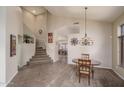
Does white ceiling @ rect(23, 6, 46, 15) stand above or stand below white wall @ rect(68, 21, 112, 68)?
above

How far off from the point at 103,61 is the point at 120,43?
206cm

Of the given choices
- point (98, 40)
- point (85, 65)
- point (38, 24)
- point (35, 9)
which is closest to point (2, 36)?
point (85, 65)

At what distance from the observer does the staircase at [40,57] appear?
8543 millimetres

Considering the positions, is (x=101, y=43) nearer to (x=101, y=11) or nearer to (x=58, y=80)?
(x=101, y=11)

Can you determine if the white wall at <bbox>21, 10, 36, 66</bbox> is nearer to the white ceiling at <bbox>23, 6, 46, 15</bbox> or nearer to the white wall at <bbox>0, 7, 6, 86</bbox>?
the white ceiling at <bbox>23, 6, 46, 15</bbox>

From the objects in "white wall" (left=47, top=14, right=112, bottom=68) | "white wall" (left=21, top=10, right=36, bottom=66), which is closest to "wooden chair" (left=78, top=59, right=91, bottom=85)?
"white wall" (left=47, top=14, right=112, bottom=68)

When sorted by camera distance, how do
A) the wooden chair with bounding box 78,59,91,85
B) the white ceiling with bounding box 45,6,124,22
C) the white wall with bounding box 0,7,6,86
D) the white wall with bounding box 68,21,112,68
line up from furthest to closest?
the white wall with bounding box 68,21,112,68 < the white ceiling with bounding box 45,6,124,22 < the wooden chair with bounding box 78,59,91,85 < the white wall with bounding box 0,7,6,86

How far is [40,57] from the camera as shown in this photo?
29.9 ft

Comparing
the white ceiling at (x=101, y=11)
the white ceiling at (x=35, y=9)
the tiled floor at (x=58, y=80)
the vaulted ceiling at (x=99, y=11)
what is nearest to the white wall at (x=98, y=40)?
the vaulted ceiling at (x=99, y=11)

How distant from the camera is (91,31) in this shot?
7.95m

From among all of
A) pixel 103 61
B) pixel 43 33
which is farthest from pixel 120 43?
pixel 43 33

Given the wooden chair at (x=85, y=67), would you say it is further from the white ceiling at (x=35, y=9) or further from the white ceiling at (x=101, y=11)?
the white ceiling at (x=35, y=9)

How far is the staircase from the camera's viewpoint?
8.54 metres
